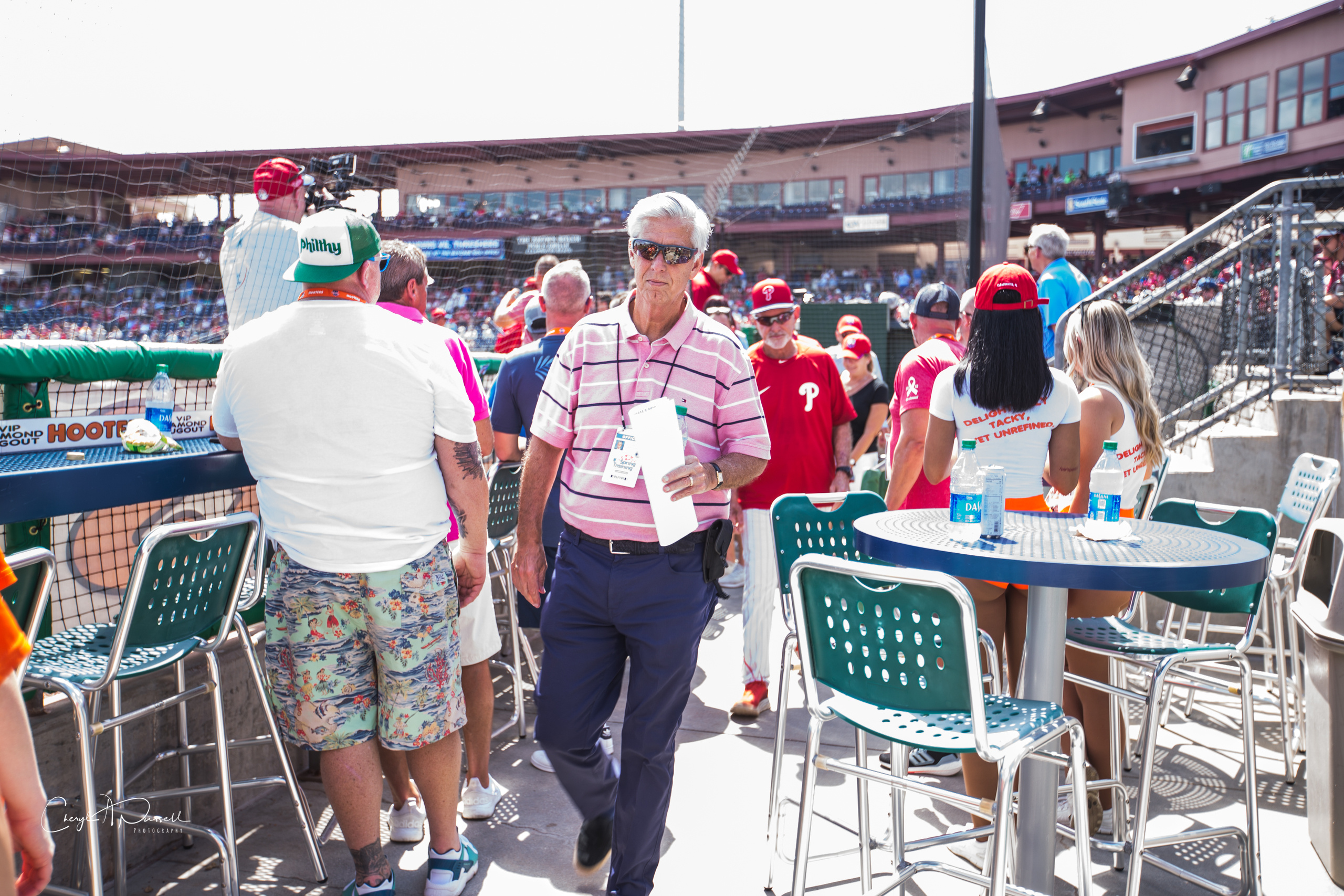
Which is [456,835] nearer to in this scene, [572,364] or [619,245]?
[572,364]

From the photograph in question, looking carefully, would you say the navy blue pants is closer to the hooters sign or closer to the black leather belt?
the black leather belt

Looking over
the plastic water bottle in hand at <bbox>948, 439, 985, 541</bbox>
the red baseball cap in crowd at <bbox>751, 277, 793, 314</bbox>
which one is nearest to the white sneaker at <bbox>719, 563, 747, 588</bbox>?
the red baseball cap in crowd at <bbox>751, 277, 793, 314</bbox>

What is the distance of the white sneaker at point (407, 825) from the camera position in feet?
9.49

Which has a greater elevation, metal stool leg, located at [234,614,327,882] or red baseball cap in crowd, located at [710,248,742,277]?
red baseball cap in crowd, located at [710,248,742,277]

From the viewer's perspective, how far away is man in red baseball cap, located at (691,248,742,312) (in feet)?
22.0

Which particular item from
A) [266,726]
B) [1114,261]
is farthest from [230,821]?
[1114,261]

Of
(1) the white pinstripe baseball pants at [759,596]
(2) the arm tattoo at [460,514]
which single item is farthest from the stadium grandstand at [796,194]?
(2) the arm tattoo at [460,514]

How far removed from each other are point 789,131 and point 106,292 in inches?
801

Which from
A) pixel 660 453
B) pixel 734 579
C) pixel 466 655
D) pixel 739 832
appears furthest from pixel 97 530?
pixel 734 579

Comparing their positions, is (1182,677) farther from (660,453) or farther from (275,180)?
(275,180)

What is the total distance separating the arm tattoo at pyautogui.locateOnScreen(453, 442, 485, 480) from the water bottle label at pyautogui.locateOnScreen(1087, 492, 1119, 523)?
1732mm

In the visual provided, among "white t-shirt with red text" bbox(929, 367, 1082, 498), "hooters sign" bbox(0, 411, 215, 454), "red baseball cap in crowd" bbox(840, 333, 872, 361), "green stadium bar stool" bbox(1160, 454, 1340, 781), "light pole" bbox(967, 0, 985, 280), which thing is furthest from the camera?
"red baseball cap in crowd" bbox(840, 333, 872, 361)

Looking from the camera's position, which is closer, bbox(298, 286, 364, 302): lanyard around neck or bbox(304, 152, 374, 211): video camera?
bbox(298, 286, 364, 302): lanyard around neck

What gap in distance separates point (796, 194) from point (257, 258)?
3055cm
